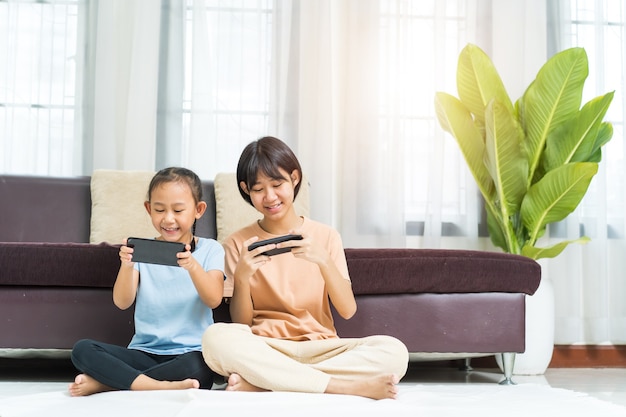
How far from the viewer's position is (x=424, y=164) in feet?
10.8

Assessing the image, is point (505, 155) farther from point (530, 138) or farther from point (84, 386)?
point (84, 386)

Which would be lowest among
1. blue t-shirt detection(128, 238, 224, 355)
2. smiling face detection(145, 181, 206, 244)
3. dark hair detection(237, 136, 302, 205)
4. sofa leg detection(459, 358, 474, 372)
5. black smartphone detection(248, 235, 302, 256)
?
sofa leg detection(459, 358, 474, 372)

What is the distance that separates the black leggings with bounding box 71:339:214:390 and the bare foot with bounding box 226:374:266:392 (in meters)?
0.14

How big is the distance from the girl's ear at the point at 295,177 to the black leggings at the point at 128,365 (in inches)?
19.4

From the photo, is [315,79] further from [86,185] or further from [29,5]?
[29,5]

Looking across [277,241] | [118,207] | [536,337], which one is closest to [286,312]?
[277,241]

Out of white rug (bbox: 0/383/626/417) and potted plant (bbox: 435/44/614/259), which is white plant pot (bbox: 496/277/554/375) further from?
white rug (bbox: 0/383/626/417)

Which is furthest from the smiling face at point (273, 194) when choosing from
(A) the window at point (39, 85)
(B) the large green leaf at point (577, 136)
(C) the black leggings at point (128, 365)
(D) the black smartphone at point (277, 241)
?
(A) the window at point (39, 85)

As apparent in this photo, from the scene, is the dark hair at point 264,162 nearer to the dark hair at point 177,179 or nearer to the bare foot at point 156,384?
the dark hair at point 177,179

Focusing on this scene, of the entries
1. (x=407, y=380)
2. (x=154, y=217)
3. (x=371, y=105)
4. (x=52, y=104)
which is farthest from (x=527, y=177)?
(x=52, y=104)

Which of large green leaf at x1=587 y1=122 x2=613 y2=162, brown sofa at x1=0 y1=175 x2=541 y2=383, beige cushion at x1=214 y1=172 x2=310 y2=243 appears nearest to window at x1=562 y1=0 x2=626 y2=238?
large green leaf at x1=587 y1=122 x2=613 y2=162

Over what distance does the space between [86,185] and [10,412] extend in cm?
156

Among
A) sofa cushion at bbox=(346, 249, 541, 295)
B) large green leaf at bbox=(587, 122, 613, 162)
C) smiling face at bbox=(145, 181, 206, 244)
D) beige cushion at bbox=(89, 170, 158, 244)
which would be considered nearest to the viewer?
smiling face at bbox=(145, 181, 206, 244)

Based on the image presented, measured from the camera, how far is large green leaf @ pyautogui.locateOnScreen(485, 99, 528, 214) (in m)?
2.89
